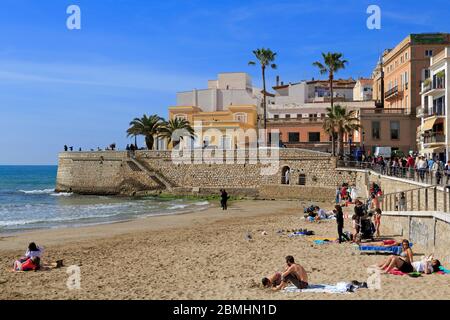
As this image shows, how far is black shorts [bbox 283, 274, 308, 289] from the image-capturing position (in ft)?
36.6

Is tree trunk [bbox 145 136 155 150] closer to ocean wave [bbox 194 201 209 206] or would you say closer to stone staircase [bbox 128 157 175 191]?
stone staircase [bbox 128 157 175 191]

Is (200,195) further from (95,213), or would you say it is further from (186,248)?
(186,248)

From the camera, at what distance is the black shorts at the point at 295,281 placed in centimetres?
1115

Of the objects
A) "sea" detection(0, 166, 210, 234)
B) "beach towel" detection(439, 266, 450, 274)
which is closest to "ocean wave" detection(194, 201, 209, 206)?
"sea" detection(0, 166, 210, 234)

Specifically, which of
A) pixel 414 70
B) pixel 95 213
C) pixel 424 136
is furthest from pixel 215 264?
pixel 414 70

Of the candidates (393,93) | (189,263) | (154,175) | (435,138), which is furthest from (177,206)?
(393,93)

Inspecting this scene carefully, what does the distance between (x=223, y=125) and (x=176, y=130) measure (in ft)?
15.5

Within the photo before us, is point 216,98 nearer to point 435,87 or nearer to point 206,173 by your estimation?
point 206,173

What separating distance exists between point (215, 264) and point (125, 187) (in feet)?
115

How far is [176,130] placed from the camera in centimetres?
4931

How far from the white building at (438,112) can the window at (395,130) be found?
6.54 meters

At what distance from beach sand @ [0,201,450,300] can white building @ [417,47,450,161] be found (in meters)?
13.6
